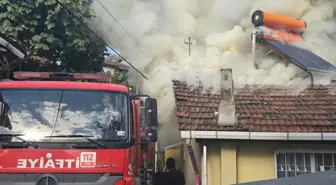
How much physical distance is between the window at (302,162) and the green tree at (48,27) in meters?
5.90

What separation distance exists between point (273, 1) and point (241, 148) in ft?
18.2

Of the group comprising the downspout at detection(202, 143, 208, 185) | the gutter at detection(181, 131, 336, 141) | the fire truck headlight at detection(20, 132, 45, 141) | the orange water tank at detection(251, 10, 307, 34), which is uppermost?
the orange water tank at detection(251, 10, 307, 34)

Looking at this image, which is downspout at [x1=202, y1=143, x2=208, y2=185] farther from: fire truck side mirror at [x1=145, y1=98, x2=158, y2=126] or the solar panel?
the solar panel

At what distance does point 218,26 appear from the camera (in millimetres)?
11727

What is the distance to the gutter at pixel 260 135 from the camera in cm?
711

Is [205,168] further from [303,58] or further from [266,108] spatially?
[303,58]

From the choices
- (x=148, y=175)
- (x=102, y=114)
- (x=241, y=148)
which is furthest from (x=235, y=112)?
(x=102, y=114)

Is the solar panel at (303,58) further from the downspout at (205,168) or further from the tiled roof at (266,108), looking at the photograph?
the downspout at (205,168)

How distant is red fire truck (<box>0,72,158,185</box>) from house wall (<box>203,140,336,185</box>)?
232 cm

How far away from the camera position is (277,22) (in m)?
11.2

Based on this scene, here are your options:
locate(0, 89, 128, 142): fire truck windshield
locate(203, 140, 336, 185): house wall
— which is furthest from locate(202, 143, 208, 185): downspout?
locate(0, 89, 128, 142): fire truck windshield

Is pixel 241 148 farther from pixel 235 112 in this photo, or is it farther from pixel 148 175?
pixel 148 175

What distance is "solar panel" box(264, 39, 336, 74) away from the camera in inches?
386

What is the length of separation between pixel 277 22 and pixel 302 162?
4836 millimetres
